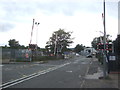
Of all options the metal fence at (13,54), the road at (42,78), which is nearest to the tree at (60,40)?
the metal fence at (13,54)

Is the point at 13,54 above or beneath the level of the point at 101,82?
above

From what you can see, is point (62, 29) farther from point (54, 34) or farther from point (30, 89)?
point (30, 89)

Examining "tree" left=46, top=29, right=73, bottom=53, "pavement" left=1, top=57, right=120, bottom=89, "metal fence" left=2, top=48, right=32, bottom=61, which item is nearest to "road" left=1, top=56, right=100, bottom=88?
"pavement" left=1, top=57, right=120, bottom=89

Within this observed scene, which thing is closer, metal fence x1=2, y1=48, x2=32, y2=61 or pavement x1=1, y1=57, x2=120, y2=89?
pavement x1=1, y1=57, x2=120, y2=89

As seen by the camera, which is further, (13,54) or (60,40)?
(60,40)

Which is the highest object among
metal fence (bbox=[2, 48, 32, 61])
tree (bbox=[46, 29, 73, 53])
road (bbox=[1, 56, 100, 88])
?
tree (bbox=[46, 29, 73, 53])

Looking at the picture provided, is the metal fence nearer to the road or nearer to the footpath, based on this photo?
the road

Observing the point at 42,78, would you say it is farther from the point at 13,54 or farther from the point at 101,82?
the point at 13,54

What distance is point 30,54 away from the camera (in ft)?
174

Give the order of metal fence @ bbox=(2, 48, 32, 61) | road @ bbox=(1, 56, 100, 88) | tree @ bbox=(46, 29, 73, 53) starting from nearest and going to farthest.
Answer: road @ bbox=(1, 56, 100, 88)
metal fence @ bbox=(2, 48, 32, 61)
tree @ bbox=(46, 29, 73, 53)

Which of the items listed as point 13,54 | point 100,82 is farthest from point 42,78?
point 13,54

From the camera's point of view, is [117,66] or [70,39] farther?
[70,39]

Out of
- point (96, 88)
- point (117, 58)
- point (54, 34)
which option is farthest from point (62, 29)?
point (96, 88)

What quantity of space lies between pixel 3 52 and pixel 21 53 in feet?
12.3
